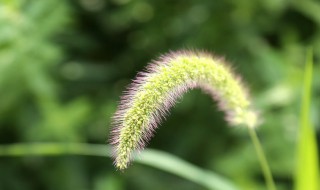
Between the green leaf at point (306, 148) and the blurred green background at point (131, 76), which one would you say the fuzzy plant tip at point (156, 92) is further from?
the blurred green background at point (131, 76)

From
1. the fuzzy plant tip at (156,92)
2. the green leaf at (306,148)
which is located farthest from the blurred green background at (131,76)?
the fuzzy plant tip at (156,92)

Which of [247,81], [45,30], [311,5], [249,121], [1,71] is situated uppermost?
[311,5]

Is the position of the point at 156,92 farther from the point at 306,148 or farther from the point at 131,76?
the point at 131,76

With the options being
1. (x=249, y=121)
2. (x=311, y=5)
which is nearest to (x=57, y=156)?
(x=311, y=5)

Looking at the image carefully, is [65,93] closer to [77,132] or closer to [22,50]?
[77,132]

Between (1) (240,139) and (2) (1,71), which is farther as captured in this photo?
(1) (240,139)

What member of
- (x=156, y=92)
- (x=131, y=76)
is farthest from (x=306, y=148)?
(x=131, y=76)
